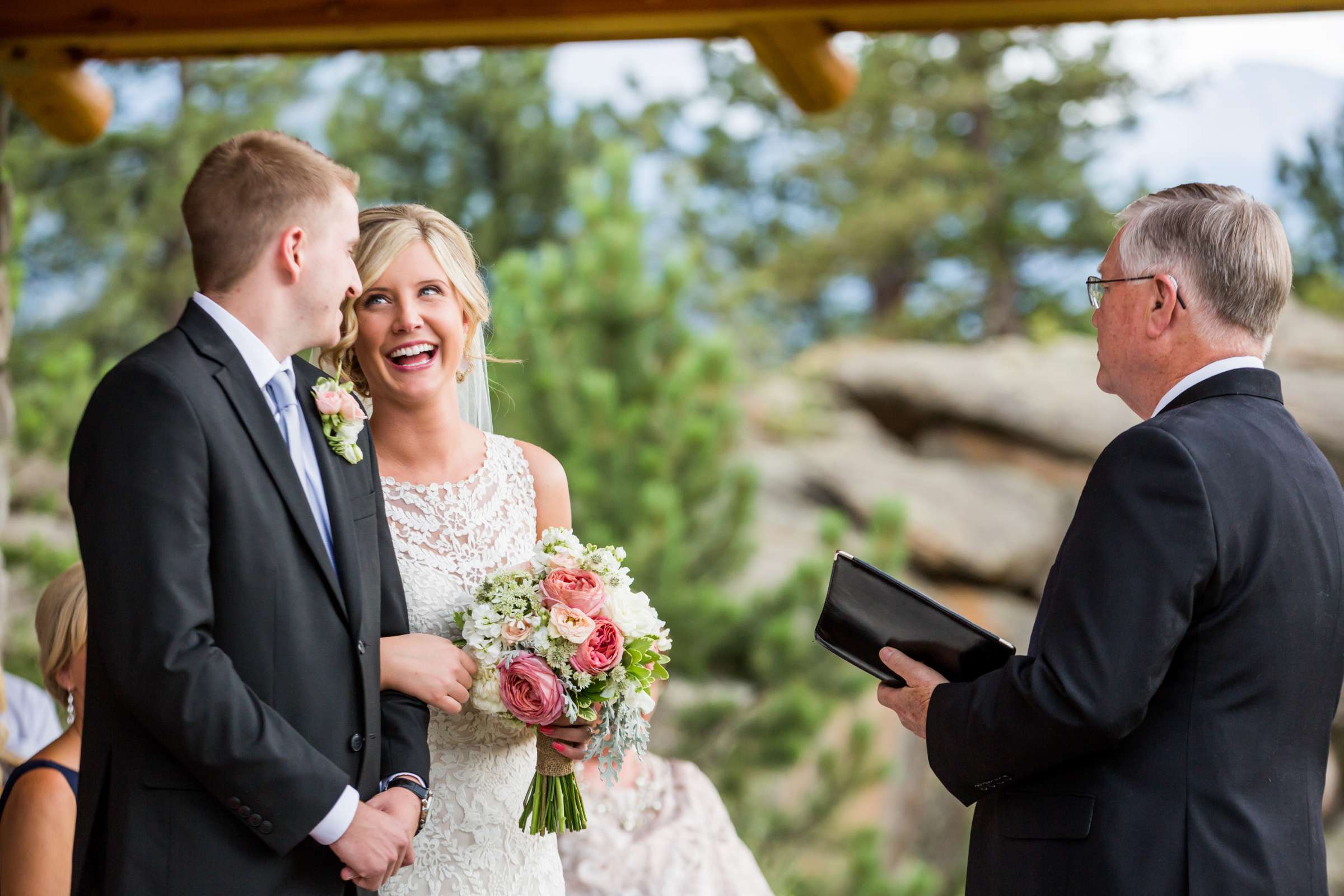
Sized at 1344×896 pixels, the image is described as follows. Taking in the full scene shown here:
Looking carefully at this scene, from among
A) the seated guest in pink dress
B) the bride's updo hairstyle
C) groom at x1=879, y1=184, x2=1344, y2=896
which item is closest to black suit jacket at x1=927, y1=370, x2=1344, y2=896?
groom at x1=879, y1=184, x2=1344, y2=896

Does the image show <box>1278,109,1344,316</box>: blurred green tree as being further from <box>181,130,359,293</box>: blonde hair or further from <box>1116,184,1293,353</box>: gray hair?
<box>181,130,359,293</box>: blonde hair

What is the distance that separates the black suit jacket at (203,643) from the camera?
6.13 feet

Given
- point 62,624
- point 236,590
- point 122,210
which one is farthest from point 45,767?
point 122,210

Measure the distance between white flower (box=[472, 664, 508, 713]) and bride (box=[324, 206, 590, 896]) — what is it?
0.35 ft

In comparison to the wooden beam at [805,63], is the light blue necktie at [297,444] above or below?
below

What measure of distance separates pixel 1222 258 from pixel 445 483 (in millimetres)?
1679

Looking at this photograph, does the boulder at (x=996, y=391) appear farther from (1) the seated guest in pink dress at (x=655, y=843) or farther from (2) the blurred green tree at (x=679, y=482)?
(1) the seated guest in pink dress at (x=655, y=843)

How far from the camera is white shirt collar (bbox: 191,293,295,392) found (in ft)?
6.81

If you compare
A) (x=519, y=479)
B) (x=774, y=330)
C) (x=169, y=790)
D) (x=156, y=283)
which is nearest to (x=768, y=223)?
(x=774, y=330)

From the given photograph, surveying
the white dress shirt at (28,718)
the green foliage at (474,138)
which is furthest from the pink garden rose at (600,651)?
the green foliage at (474,138)

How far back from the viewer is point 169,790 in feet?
6.30

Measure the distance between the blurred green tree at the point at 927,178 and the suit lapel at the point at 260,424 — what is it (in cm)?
1565

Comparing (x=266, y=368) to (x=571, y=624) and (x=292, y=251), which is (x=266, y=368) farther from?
(x=571, y=624)

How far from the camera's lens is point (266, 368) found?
6.92 ft
